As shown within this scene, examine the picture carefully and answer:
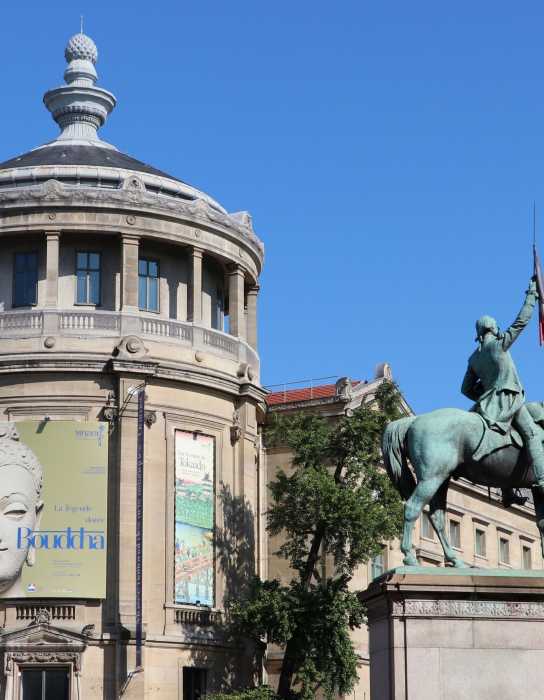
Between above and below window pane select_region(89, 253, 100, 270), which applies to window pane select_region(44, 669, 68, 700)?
below

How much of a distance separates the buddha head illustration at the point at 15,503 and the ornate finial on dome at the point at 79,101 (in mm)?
17064

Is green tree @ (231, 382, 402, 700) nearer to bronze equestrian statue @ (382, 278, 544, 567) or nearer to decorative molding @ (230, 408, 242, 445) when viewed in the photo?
decorative molding @ (230, 408, 242, 445)

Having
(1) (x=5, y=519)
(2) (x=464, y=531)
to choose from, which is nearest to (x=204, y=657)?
(1) (x=5, y=519)

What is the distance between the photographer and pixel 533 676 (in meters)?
23.4

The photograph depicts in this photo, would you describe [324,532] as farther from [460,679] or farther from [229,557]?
[460,679]

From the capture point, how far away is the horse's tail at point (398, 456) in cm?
2508

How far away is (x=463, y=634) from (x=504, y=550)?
Result: 6841 cm

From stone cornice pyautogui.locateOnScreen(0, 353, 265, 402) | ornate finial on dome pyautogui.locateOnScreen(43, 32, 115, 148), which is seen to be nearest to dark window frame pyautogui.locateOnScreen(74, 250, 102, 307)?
stone cornice pyautogui.locateOnScreen(0, 353, 265, 402)

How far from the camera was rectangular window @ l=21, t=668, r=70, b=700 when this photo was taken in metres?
55.2

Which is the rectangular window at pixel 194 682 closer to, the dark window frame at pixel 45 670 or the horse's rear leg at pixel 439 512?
the dark window frame at pixel 45 670

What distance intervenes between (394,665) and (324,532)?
3194 centimetres

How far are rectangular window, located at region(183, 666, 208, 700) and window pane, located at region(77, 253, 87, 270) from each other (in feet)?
52.6

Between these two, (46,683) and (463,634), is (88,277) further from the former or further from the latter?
(463,634)

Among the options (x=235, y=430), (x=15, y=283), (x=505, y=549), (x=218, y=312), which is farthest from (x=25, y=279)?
(x=505, y=549)
